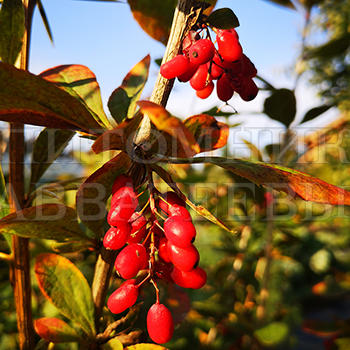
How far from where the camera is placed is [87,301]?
0.46m

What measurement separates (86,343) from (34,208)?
8.5 inches

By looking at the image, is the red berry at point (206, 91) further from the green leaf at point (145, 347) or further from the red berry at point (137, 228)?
the green leaf at point (145, 347)

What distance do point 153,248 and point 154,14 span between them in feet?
1.24

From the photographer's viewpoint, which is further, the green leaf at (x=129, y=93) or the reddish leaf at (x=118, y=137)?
the green leaf at (x=129, y=93)

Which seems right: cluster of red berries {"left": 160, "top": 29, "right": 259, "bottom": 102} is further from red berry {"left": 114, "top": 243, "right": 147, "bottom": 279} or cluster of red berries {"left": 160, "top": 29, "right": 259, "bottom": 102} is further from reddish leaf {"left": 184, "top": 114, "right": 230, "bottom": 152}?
red berry {"left": 114, "top": 243, "right": 147, "bottom": 279}

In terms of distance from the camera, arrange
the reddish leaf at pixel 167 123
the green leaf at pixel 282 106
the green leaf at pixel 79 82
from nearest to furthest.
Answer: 1. the reddish leaf at pixel 167 123
2. the green leaf at pixel 79 82
3. the green leaf at pixel 282 106

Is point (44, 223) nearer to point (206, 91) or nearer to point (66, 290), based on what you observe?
point (66, 290)

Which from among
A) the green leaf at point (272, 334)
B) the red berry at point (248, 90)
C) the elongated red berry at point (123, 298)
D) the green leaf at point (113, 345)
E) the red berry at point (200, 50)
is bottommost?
the green leaf at point (272, 334)

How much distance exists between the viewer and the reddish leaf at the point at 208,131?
1.40 ft

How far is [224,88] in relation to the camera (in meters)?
0.44

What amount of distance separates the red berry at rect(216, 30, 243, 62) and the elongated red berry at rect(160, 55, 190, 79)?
2.1 inches

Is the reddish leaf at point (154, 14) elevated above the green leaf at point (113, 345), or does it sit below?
above

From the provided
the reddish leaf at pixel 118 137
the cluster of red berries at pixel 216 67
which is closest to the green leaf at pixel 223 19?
the cluster of red berries at pixel 216 67

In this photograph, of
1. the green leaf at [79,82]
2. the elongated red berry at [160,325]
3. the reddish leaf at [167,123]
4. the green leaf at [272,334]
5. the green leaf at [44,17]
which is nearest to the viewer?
the reddish leaf at [167,123]
